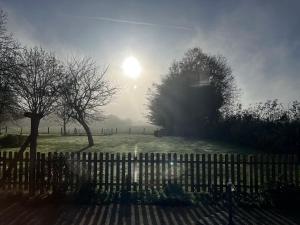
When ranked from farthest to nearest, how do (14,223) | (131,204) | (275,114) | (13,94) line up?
(275,114) → (13,94) → (131,204) → (14,223)

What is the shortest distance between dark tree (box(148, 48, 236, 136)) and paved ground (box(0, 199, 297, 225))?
98.2 ft

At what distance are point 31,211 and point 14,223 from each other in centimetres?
90

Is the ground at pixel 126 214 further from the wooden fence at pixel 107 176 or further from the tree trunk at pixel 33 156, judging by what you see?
the wooden fence at pixel 107 176

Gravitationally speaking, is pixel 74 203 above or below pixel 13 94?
below

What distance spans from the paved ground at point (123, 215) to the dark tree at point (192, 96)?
29939 millimetres

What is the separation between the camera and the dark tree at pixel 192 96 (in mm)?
40309

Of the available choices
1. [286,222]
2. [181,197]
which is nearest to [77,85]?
[181,197]

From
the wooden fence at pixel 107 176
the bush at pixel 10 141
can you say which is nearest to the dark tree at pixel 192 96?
the bush at pixel 10 141

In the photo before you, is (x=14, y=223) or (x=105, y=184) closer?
(x=14, y=223)

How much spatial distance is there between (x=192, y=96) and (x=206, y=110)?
2671 millimetres

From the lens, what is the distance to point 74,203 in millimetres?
8453

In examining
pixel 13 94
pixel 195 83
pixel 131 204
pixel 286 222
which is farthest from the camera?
pixel 195 83

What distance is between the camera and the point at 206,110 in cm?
4025

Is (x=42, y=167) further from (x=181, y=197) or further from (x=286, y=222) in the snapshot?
(x=286, y=222)
